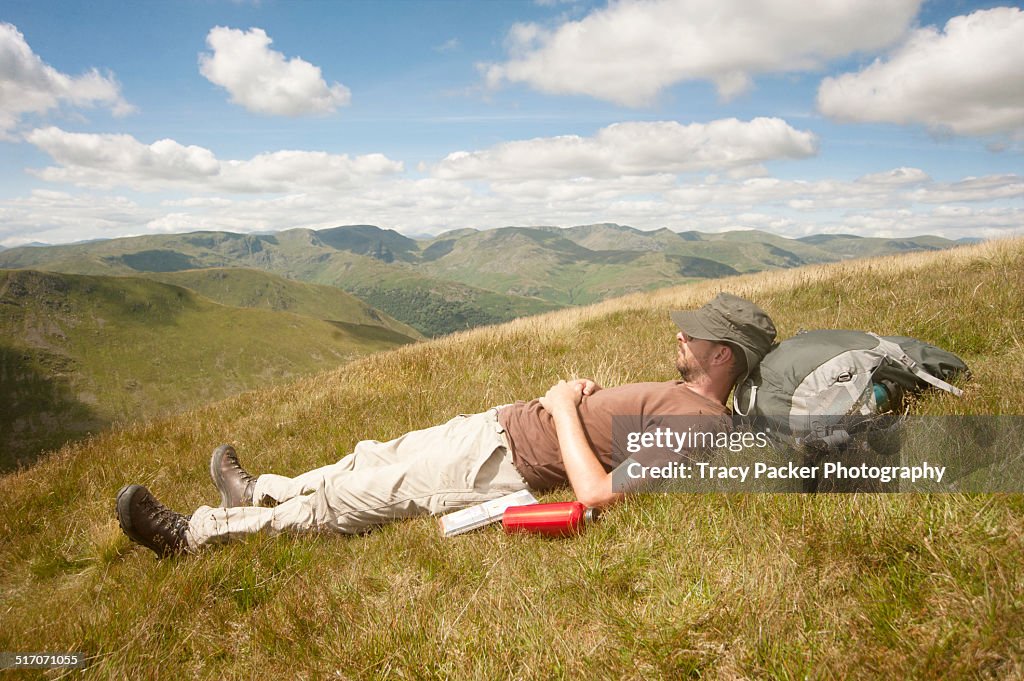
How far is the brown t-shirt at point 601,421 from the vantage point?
13.5 ft

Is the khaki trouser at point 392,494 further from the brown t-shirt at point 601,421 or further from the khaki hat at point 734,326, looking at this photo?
the khaki hat at point 734,326

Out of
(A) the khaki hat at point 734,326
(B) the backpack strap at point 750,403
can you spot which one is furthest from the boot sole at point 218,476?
(B) the backpack strap at point 750,403

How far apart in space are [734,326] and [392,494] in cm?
314

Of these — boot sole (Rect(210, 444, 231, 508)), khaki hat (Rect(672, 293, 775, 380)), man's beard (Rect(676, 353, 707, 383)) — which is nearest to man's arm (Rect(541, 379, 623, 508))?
man's beard (Rect(676, 353, 707, 383))

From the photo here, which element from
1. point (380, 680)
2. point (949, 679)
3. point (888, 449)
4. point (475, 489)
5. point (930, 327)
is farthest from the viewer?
point (930, 327)

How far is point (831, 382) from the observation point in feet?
12.7

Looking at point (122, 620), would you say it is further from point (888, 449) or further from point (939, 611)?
point (888, 449)

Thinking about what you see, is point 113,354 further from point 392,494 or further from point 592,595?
point 592,595

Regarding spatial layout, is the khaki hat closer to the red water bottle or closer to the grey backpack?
the grey backpack

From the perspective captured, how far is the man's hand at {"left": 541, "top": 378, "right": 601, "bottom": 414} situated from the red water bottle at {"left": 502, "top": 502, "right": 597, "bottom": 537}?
3.13 feet

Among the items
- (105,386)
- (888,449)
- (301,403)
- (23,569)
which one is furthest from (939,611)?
(105,386)

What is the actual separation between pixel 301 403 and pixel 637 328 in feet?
21.5

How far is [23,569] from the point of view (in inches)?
187

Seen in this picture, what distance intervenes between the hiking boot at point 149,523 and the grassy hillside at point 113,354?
136367 mm
